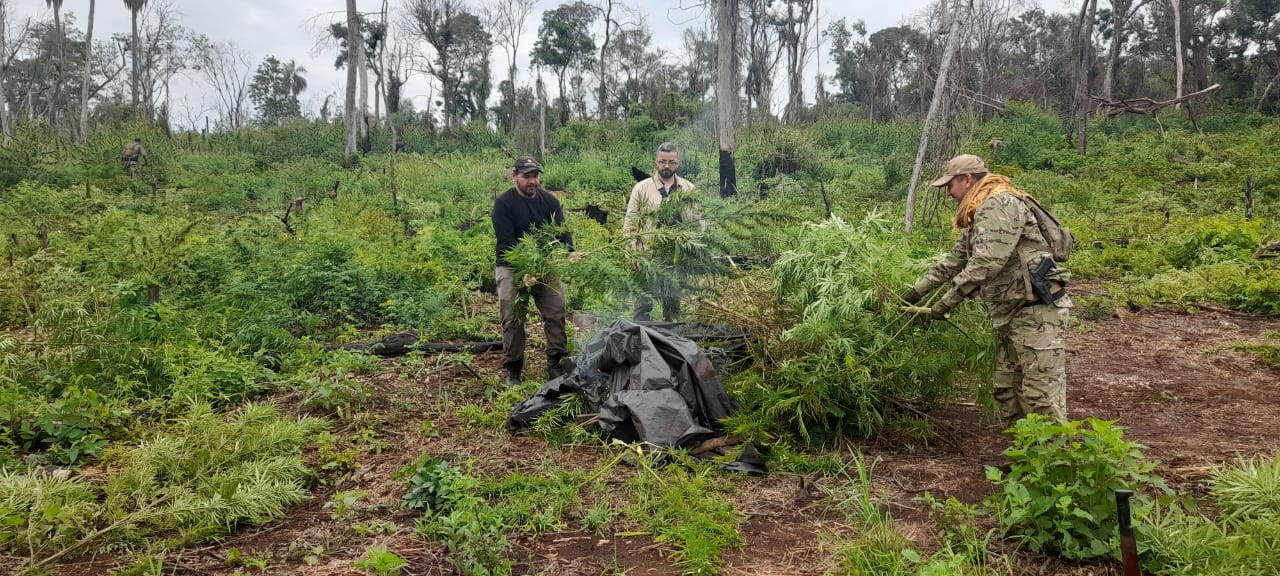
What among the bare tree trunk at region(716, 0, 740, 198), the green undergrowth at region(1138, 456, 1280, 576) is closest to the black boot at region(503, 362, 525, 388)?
the green undergrowth at region(1138, 456, 1280, 576)

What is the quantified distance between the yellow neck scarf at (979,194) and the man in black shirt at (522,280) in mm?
2737

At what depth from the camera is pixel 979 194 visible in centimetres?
421

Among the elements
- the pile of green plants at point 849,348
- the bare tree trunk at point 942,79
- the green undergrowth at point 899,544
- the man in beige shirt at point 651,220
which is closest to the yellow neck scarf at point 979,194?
the pile of green plants at point 849,348

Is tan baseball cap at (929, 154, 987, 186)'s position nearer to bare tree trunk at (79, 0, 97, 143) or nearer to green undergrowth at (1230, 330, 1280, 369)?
green undergrowth at (1230, 330, 1280, 369)

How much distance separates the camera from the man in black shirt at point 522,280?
18.1ft

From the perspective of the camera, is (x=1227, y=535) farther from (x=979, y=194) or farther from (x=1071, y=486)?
(x=979, y=194)

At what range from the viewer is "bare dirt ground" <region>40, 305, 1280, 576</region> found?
10.6ft

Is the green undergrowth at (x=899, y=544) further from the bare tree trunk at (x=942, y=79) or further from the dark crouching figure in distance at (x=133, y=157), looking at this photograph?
the dark crouching figure in distance at (x=133, y=157)

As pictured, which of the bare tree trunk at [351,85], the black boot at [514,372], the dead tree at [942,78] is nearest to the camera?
the black boot at [514,372]

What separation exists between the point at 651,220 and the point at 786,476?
211 cm

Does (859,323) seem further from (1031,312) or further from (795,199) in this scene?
(795,199)

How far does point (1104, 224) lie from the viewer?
12.1m

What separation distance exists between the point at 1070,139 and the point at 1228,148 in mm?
4034

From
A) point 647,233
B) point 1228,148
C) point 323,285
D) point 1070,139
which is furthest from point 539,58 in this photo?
point 647,233
